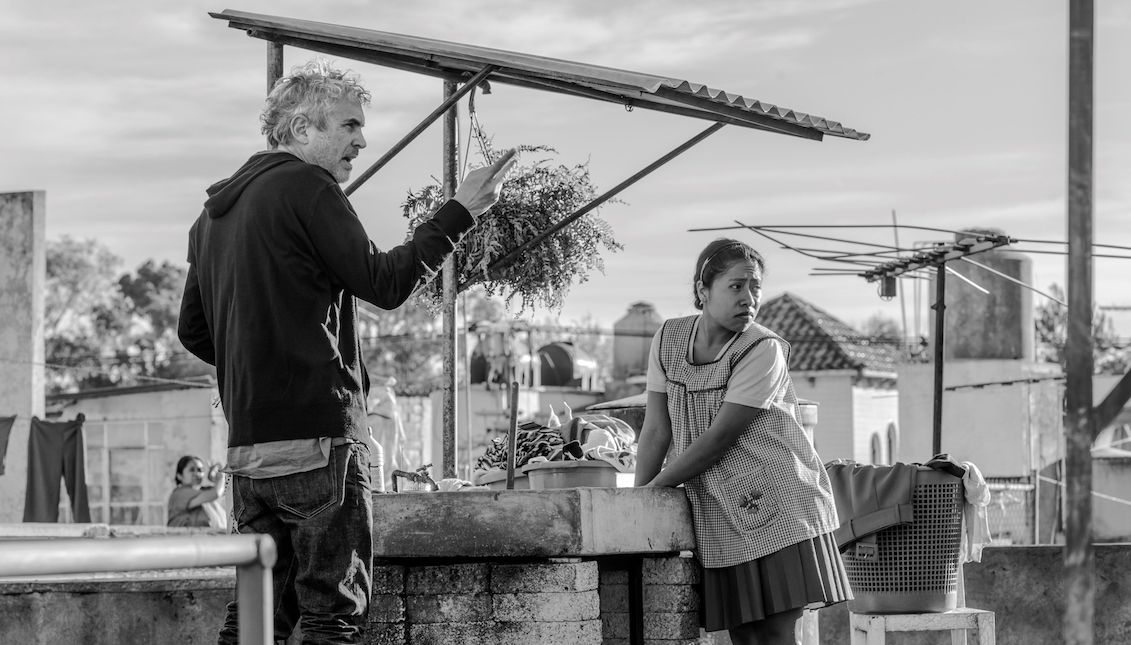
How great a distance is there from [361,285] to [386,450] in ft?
26.3

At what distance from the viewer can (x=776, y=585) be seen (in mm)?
4492

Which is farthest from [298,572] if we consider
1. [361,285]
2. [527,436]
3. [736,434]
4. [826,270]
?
[826,270]

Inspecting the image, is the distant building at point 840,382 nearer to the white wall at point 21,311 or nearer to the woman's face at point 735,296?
the white wall at point 21,311

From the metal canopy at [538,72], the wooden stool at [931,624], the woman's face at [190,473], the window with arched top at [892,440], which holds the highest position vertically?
the metal canopy at [538,72]

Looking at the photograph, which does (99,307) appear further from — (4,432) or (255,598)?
(255,598)

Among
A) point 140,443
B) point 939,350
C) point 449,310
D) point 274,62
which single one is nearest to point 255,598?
point 274,62

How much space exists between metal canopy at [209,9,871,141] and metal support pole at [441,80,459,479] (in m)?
0.54

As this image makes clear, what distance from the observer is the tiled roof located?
3759cm

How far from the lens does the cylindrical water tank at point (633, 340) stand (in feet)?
129

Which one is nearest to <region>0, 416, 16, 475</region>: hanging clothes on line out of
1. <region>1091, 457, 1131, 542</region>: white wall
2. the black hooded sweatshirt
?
Answer: <region>1091, 457, 1131, 542</region>: white wall

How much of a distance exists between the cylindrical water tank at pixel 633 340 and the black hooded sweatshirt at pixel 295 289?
3504 cm

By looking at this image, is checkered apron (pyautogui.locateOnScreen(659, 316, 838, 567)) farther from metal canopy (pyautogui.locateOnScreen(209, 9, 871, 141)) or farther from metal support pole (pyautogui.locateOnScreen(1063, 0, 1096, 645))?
metal support pole (pyautogui.locateOnScreen(1063, 0, 1096, 645))

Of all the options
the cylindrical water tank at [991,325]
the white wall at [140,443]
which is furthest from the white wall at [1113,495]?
the white wall at [140,443]

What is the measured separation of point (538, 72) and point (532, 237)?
3.85 feet
